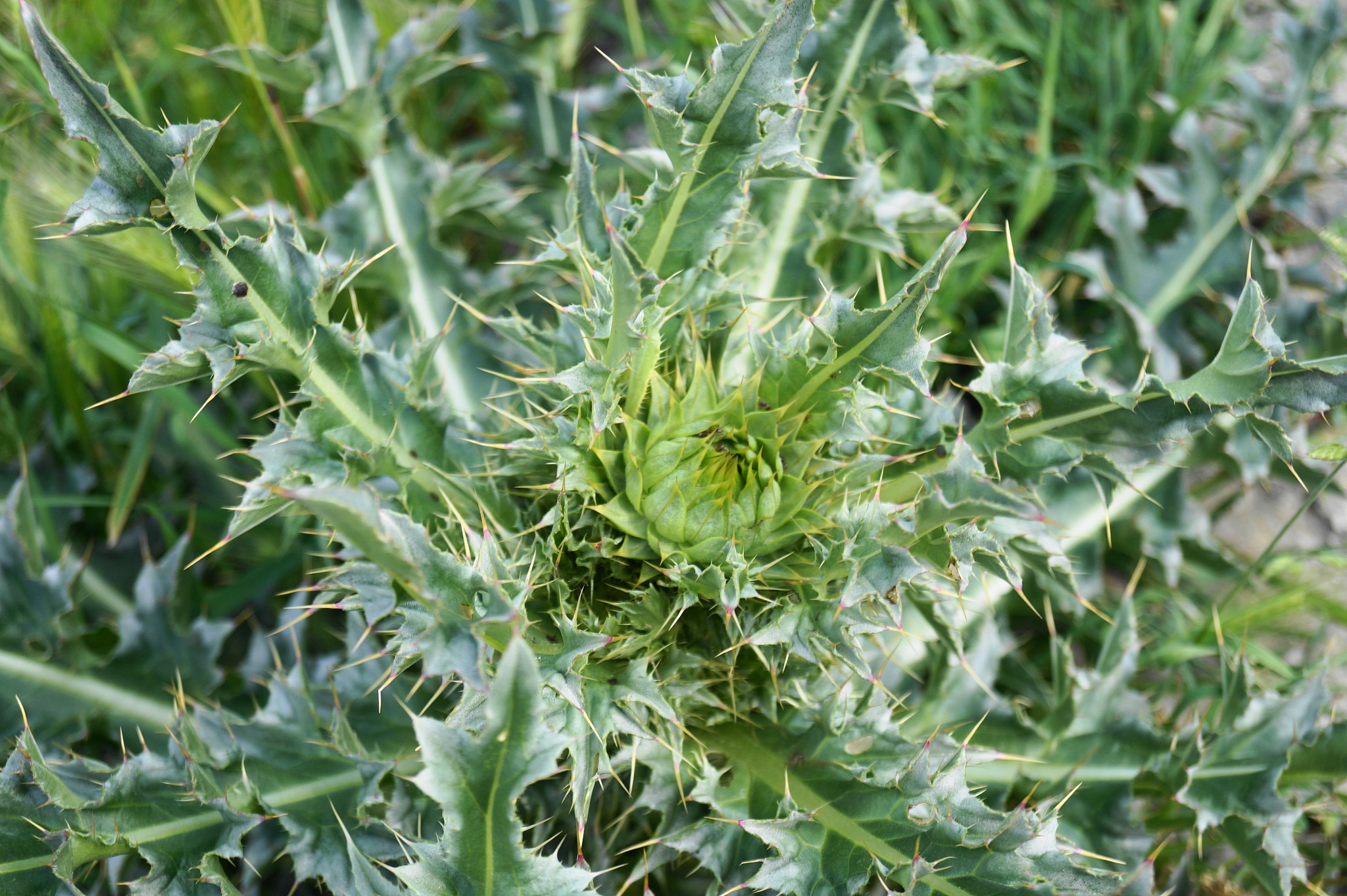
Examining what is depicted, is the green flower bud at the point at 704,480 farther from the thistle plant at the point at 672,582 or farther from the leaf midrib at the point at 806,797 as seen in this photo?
the leaf midrib at the point at 806,797

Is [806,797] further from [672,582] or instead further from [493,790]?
[493,790]

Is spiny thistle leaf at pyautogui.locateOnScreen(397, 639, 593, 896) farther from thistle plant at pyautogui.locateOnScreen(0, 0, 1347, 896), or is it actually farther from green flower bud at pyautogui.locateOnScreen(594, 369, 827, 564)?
green flower bud at pyautogui.locateOnScreen(594, 369, 827, 564)

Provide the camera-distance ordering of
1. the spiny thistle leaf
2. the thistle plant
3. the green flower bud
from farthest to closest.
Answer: the green flower bud → the thistle plant → the spiny thistle leaf

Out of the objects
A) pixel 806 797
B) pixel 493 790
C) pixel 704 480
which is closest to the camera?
pixel 493 790

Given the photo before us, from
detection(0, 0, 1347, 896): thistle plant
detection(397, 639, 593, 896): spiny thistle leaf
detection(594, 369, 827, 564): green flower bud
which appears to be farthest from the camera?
detection(594, 369, 827, 564): green flower bud

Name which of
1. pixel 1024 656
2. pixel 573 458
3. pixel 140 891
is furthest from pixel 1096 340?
pixel 140 891

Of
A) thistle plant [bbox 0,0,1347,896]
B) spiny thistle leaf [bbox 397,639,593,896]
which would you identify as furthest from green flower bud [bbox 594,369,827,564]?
spiny thistle leaf [bbox 397,639,593,896]

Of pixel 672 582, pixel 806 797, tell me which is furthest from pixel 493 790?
pixel 806 797

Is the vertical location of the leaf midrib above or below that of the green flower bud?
below

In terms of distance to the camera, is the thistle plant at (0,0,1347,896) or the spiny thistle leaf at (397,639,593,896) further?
the thistle plant at (0,0,1347,896)
